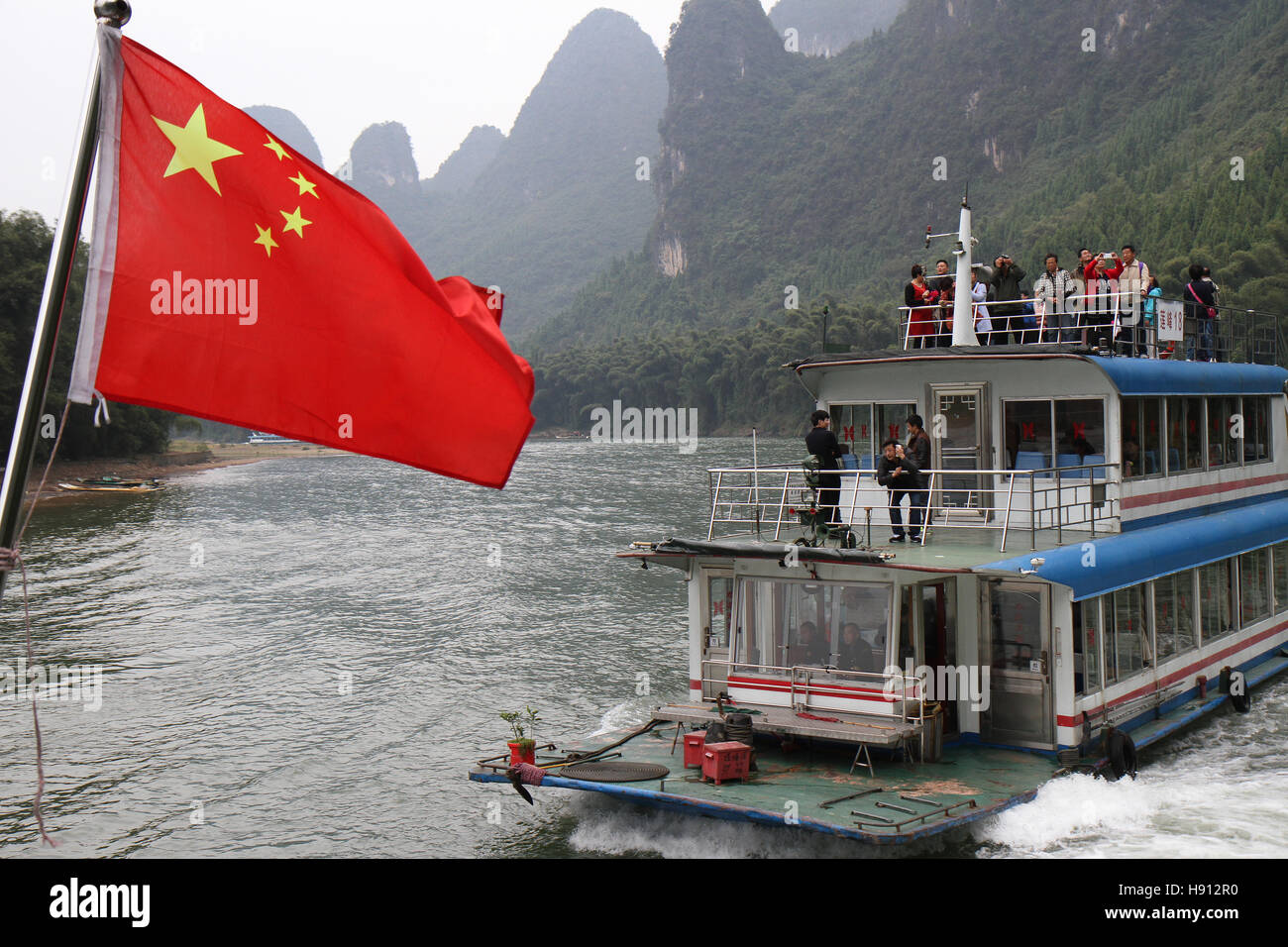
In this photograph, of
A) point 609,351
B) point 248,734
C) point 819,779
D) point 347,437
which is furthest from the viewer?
point 609,351

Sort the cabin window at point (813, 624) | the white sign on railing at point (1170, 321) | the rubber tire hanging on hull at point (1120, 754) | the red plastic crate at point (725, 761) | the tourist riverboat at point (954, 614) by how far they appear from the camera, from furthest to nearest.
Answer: the white sign on railing at point (1170, 321) < the rubber tire hanging on hull at point (1120, 754) < the cabin window at point (813, 624) < the tourist riverboat at point (954, 614) < the red plastic crate at point (725, 761)

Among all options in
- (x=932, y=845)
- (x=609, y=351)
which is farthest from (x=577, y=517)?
(x=609, y=351)

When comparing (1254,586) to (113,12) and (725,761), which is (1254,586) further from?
(113,12)

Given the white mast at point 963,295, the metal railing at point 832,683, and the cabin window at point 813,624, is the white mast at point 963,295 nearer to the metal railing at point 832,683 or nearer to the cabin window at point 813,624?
the cabin window at point 813,624

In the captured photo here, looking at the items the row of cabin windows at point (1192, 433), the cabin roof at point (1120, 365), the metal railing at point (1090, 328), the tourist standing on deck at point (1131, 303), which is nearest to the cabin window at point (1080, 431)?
the row of cabin windows at point (1192, 433)

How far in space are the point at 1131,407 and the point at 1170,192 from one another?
124471mm

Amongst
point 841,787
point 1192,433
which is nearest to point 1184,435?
point 1192,433

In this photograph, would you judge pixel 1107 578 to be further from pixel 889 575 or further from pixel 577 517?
pixel 577 517

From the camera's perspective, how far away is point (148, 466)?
84062mm

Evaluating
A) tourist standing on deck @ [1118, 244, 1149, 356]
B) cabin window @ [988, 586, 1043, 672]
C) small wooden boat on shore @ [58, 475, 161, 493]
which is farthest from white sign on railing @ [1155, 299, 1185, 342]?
small wooden boat on shore @ [58, 475, 161, 493]

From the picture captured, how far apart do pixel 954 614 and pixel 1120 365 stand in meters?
4.35

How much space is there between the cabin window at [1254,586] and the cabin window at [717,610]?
1023 centimetres

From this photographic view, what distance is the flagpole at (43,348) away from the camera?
4980 mm
